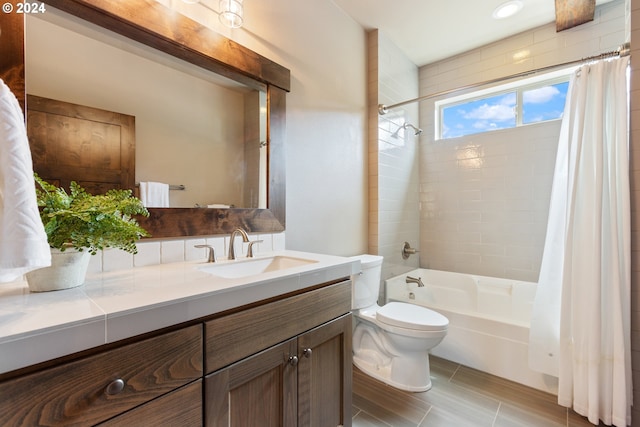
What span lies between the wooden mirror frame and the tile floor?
3.89 ft

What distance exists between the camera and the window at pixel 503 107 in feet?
8.34

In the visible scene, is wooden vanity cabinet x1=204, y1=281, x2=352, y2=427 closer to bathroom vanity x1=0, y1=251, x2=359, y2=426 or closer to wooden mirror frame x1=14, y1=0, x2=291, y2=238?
bathroom vanity x1=0, y1=251, x2=359, y2=426

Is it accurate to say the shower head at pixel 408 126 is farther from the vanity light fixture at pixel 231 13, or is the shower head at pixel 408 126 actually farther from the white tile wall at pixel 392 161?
the vanity light fixture at pixel 231 13

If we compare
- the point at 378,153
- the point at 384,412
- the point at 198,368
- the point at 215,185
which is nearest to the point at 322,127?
the point at 378,153

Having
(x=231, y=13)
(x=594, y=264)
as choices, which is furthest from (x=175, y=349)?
(x=594, y=264)

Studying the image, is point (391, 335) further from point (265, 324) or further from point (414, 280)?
point (265, 324)

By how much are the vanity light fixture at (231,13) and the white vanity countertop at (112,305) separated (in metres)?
1.18

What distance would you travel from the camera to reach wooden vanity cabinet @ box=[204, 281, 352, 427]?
84 centimetres

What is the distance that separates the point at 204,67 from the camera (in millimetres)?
1403

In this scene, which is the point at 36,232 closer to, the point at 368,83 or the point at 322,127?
the point at 322,127

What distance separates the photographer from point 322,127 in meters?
2.04

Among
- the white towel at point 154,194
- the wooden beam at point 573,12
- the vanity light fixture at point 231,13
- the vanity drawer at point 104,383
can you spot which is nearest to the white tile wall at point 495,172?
the wooden beam at point 573,12

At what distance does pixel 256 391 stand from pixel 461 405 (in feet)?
4.58

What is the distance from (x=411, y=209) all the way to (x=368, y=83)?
1.31 meters
